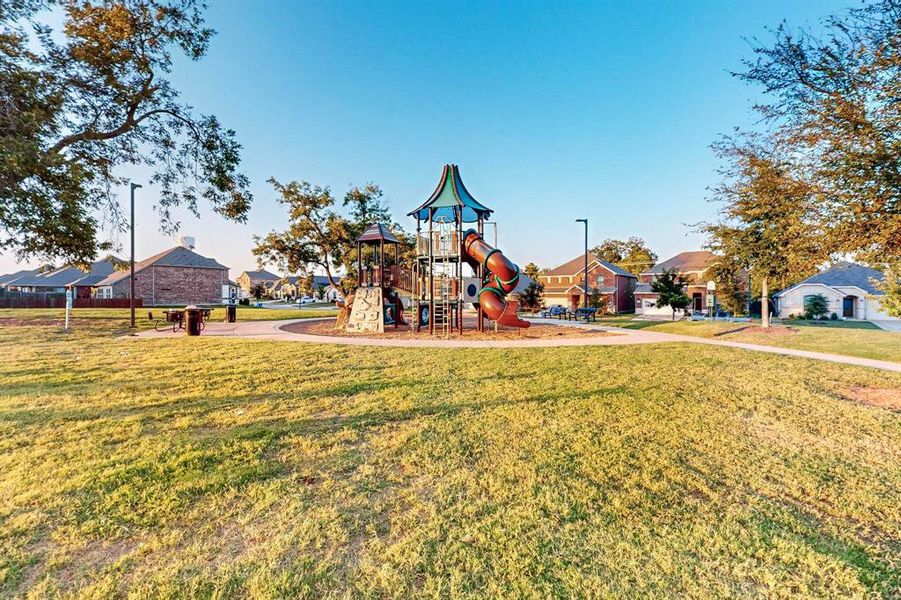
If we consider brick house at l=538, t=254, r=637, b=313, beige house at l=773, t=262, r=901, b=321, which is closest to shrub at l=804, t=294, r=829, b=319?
beige house at l=773, t=262, r=901, b=321

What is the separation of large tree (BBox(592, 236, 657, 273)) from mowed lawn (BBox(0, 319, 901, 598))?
71.0 m

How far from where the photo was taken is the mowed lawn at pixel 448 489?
2.39m

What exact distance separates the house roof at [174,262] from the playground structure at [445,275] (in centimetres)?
4266

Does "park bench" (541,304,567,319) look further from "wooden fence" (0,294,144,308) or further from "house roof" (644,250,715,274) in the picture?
"wooden fence" (0,294,144,308)

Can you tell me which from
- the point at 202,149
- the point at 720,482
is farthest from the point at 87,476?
the point at 202,149

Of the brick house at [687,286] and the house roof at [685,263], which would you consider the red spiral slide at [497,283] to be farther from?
the house roof at [685,263]

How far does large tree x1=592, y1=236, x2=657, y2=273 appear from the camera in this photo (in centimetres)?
7256

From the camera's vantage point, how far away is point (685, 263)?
49094 mm

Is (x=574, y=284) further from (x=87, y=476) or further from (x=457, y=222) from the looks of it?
(x=87, y=476)

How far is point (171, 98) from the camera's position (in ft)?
28.5

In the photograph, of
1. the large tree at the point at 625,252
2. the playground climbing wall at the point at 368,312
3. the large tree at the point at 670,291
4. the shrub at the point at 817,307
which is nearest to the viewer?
the playground climbing wall at the point at 368,312

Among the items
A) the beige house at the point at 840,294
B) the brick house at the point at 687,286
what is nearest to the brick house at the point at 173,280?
the brick house at the point at 687,286

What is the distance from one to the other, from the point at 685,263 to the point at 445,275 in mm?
44188

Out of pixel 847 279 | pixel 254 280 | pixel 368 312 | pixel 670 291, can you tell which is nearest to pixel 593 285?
pixel 670 291
